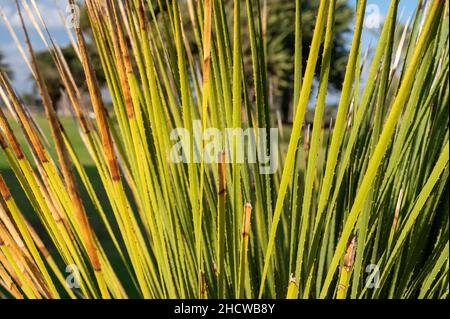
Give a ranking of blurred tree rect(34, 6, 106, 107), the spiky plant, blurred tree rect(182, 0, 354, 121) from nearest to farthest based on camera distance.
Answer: the spiky plant
blurred tree rect(34, 6, 106, 107)
blurred tree rect(182, 0, 354, 121)

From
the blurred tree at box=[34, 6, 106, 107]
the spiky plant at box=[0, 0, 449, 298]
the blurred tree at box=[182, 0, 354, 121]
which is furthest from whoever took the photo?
the blurred tree at box=[182, 0, 354, 121]

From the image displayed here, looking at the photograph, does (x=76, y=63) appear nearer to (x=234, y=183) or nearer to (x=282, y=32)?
(x=282, y=32)

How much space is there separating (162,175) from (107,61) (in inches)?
6.3

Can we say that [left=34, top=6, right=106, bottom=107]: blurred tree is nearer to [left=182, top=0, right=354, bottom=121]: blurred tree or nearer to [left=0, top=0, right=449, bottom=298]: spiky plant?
[left=0, top=0, right=449, bottom=298]: spiky plant

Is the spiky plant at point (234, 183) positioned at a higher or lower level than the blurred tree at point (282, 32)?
Answer: higher

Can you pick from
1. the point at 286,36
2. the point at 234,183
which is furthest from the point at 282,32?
Result: the point at 234,183

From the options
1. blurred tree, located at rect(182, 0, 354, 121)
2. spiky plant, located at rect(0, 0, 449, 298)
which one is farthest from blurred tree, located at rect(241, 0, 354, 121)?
spiky plant, located at rect(0, 0, 449, 298)

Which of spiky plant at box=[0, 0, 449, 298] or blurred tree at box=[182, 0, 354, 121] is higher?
spiky plant at box=[0, 0, 449, 298]

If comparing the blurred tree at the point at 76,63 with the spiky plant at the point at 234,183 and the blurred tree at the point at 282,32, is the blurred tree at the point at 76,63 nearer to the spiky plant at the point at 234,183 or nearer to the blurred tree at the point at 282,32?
the spiky plant at the point at 234,183

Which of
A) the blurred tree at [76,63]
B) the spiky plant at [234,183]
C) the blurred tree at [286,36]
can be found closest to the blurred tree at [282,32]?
the blurred tree at [286,36]

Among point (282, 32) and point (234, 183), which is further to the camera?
point (282, 32)

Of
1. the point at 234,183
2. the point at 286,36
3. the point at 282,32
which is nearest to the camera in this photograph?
the point at 234,183

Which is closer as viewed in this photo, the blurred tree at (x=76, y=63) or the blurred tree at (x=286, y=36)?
the blurred tree at (x=76, y=63)

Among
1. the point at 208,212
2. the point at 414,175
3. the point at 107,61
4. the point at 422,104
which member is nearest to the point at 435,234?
the point at 414,175
